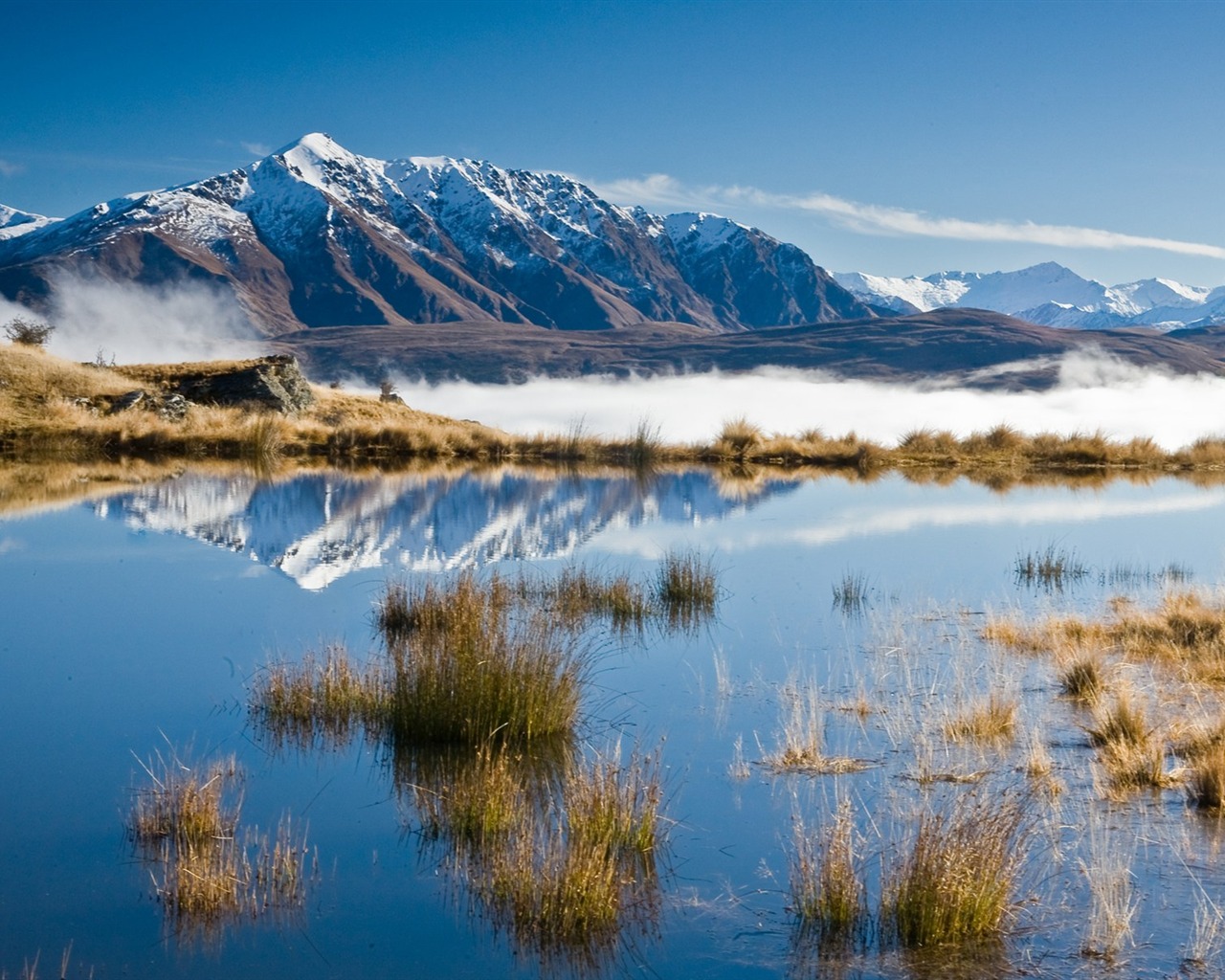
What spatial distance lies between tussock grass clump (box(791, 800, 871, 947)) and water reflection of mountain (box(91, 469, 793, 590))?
720 cm

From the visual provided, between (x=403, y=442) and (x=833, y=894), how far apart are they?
85.7ft

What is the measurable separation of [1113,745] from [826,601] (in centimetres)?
487

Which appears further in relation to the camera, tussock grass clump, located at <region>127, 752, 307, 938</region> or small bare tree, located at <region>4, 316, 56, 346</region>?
small bare tree, located at <region>4, 316, 56, 346</region>

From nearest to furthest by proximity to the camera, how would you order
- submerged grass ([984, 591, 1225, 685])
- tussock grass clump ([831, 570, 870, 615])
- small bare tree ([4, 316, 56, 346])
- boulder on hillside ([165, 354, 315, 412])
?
submerged grass ([984, 591, 1225, 685]), tussock grass clump ([831, 570, 870, 615]), boulder on hillside ([165, 354, 315, 412]), small bare tree ([4, 316, 56, 346])

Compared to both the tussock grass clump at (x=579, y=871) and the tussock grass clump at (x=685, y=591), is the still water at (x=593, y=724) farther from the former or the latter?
the tussock grass clump at (x=685, y=591)

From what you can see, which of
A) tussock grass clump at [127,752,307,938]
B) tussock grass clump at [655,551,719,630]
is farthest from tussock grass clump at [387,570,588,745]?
tussock grass clump at [655,551,719,630]

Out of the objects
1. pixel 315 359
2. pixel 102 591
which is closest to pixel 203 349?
pixel 315 359

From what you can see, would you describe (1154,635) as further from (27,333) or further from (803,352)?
(803,352)

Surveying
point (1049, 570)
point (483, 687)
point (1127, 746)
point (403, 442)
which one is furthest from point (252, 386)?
point (1127, 746)

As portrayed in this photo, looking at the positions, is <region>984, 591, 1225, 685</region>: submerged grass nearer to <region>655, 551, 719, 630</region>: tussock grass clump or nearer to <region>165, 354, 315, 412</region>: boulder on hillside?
<region>655, 551, 719, 630</region>: tussock grass clump

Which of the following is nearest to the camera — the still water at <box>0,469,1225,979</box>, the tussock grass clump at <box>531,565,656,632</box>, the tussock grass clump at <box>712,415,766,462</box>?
the still water at <box>0,469,1225,979</box>

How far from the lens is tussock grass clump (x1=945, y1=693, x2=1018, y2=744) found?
645cm

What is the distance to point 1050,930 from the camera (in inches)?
168

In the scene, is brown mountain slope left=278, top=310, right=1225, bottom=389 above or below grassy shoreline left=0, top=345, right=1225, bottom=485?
above
